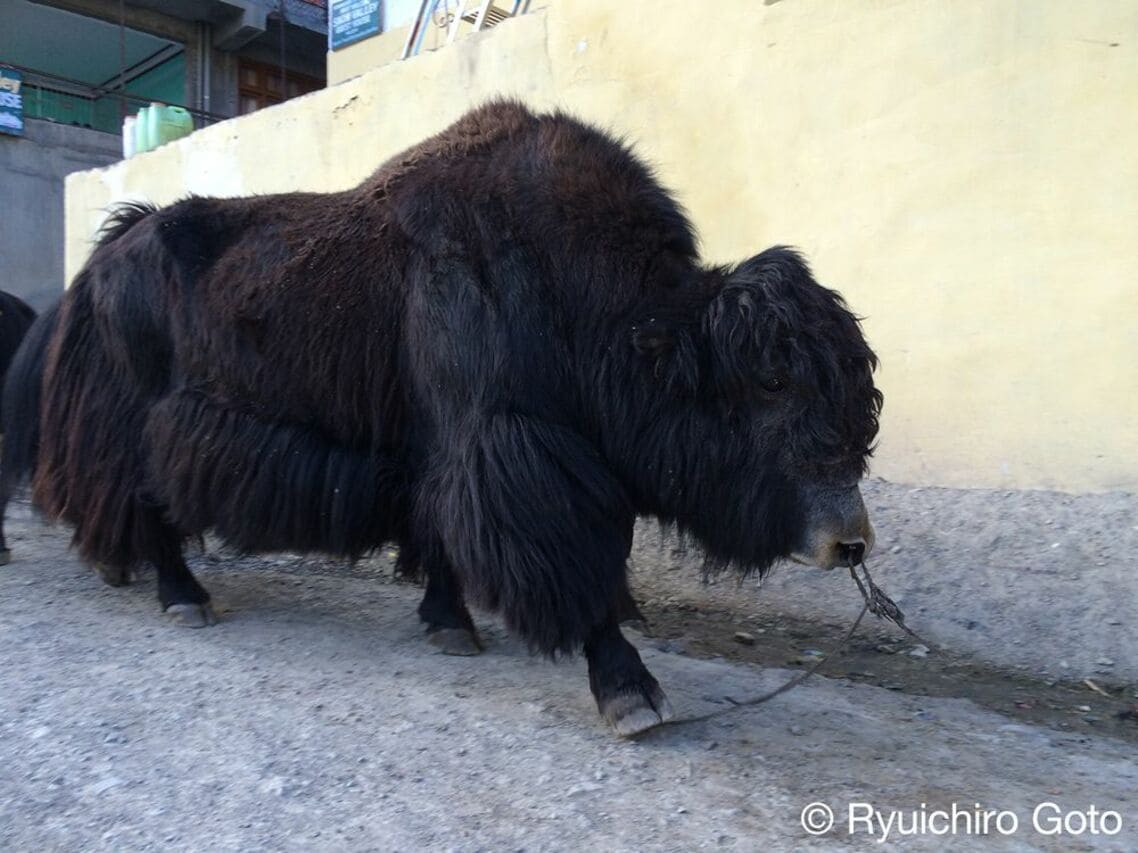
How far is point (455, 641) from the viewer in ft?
10.7

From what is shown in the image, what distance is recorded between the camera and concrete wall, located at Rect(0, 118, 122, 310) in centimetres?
1189

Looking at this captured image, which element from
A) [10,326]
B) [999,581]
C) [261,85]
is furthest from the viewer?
[261,85]

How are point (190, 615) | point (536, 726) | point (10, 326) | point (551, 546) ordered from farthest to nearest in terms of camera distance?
point (10, 326) → point (190, 615) → point (536, 726) → point (551, 546)

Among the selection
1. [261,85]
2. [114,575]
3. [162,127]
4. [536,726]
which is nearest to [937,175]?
[536,726]

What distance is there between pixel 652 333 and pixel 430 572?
1307 mm

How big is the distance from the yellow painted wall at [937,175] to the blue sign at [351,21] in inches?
211

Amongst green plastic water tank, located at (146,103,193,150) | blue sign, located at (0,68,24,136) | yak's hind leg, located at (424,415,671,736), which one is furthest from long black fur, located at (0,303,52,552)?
blue sign, located at (0,68,24,136)

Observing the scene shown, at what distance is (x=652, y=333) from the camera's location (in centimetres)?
244

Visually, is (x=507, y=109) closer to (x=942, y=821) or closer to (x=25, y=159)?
(x=942, y=821)

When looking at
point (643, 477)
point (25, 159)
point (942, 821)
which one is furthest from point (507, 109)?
point (25, 159)

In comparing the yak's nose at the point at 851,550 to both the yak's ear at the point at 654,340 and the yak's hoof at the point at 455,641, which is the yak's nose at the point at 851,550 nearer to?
the yak's ear at the point at 654,340

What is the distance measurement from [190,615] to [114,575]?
0.72 meters

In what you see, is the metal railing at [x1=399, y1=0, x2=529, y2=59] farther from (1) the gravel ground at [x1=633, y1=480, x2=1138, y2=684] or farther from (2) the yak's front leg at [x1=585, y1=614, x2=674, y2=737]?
(2) the yak's front leg at [x1=585, y1=614, x2=674, y2=737]

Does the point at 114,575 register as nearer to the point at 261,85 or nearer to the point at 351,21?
the point at 351,21
